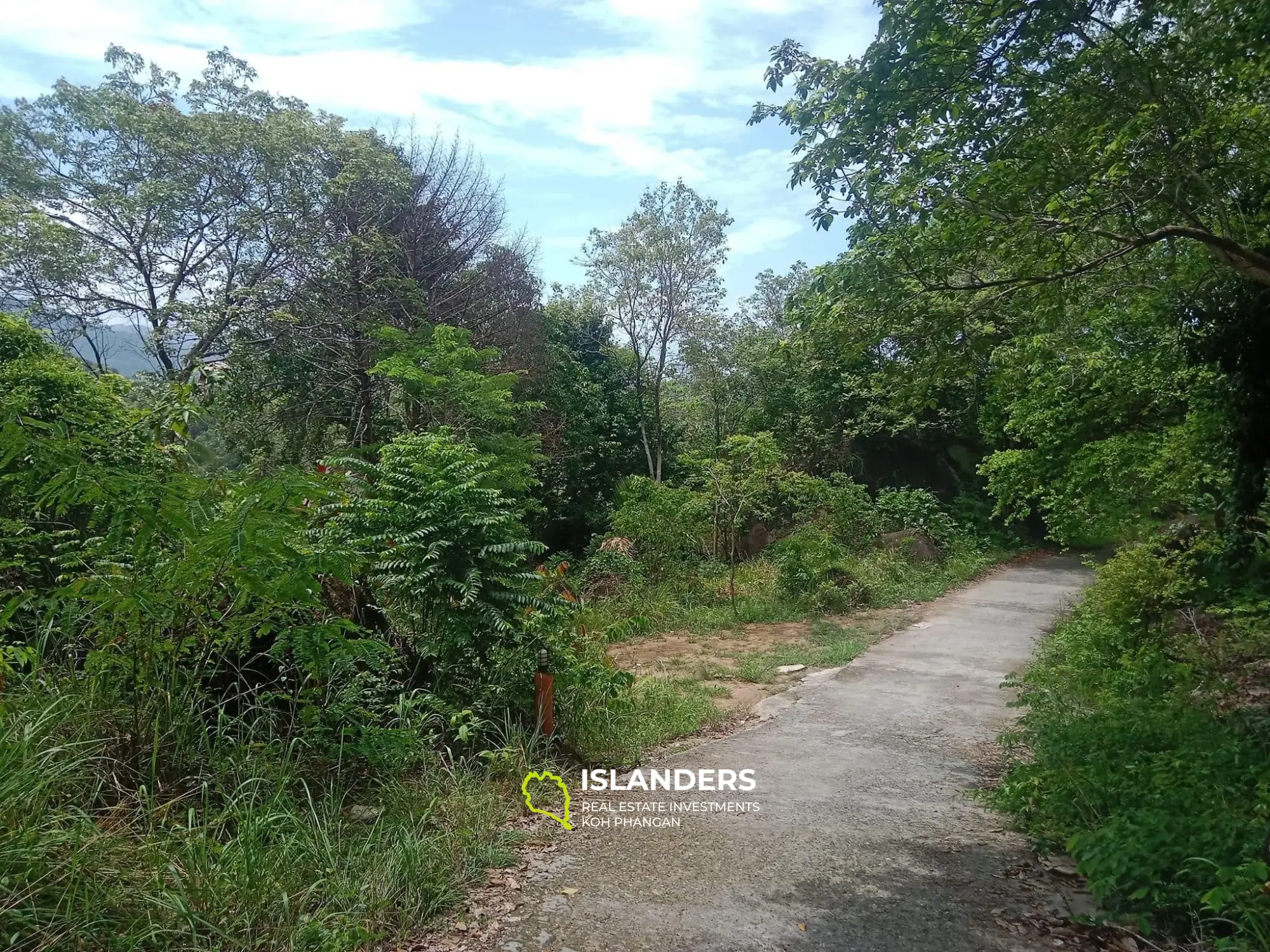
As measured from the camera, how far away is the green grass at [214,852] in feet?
7.81

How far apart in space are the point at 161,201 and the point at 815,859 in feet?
43.4

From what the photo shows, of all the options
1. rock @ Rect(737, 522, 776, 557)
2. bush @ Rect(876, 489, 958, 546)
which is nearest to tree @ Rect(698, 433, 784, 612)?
rock @ Rect(737, 522, 776, 557)

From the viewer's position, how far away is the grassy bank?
2.77m

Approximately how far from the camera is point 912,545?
1428 centimetres

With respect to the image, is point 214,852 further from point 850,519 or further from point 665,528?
point 850,519

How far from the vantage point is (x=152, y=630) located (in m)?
3.25

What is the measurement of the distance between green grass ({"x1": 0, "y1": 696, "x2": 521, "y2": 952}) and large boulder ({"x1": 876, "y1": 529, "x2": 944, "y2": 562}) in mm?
11867

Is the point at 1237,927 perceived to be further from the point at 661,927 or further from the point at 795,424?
the point at 795,424

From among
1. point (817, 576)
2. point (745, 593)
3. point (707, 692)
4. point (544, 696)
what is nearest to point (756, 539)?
point (745, 593)

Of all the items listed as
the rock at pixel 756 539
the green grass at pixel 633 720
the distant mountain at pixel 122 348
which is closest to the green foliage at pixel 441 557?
the green grass at pixel 633 720

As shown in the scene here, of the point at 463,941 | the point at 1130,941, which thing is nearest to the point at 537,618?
the point at 463,941

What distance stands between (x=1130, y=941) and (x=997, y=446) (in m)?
15.4

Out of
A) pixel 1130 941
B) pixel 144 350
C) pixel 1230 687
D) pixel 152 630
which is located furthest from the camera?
pixel 144 350

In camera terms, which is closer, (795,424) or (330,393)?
(330,393)
